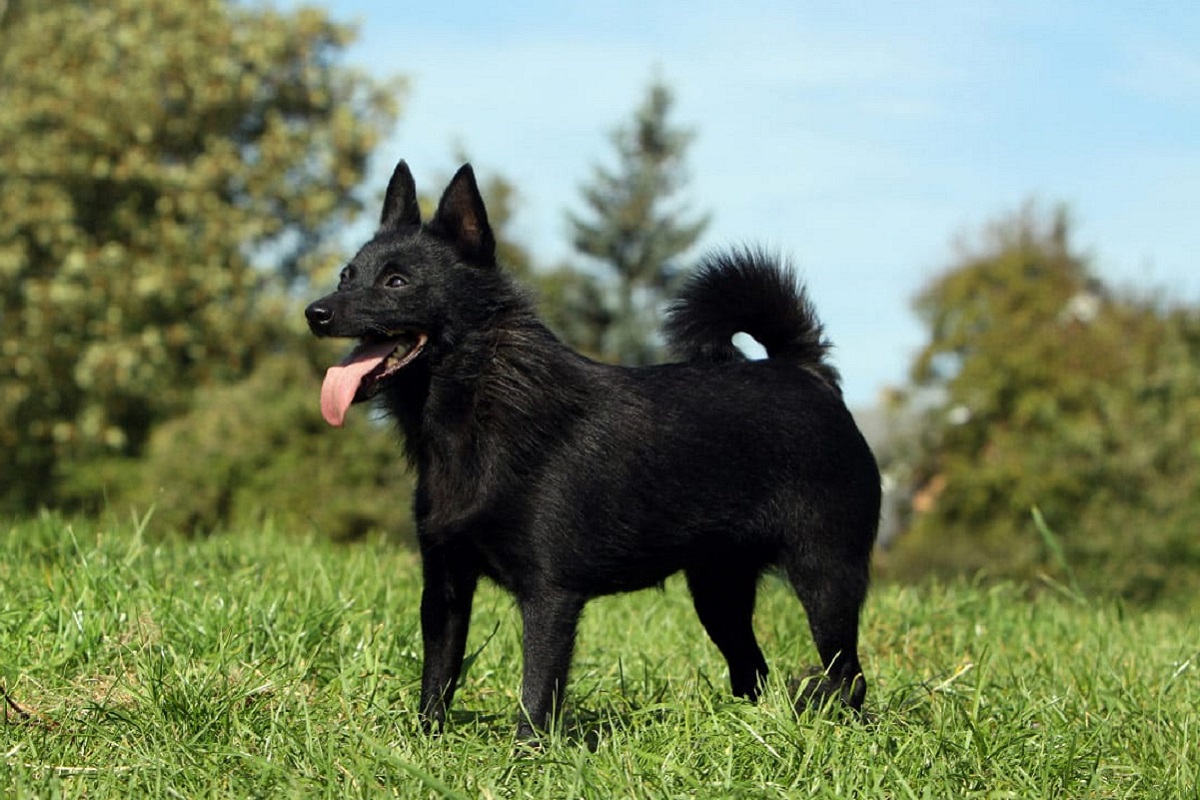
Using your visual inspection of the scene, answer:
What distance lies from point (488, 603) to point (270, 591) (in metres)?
1.43

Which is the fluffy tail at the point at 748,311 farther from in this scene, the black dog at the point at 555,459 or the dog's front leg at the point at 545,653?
the dog's front leg at the point at 545,653

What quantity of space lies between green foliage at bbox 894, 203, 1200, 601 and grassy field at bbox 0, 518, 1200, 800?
1590 cm

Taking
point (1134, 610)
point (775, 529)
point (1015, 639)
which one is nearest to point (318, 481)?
point (1134, 610)

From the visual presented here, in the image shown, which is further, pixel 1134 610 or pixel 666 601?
pixel 1134 610

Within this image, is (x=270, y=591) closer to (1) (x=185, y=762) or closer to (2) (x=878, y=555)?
(1) (x=185, y=762)

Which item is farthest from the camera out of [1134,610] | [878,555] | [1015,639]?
[878,555]

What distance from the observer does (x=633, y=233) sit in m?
46.4

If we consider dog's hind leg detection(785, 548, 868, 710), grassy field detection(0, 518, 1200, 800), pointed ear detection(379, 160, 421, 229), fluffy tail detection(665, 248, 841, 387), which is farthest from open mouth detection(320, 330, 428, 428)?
dog's hind leg detection(785, 548, 868, 710)

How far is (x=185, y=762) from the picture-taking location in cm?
416

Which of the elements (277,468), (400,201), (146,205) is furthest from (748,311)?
(146,205)

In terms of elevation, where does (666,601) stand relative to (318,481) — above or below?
above

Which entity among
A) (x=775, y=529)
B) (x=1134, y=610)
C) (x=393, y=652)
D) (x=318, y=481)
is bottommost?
(x=318, y=481)

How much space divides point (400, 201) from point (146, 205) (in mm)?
23046

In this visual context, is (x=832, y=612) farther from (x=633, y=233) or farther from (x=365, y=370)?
(x=633, y=233)
